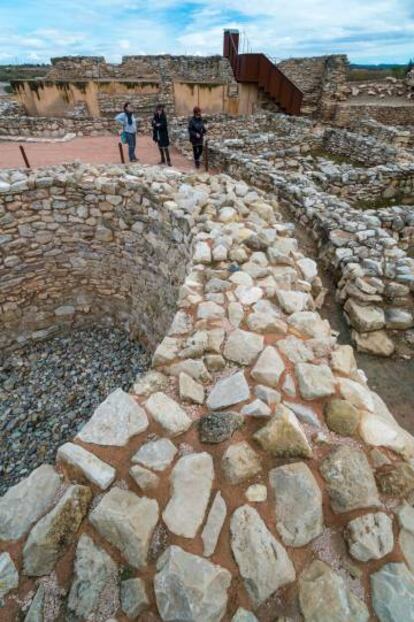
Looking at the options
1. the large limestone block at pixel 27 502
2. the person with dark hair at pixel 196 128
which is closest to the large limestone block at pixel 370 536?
the large limestone block at pixel 27 502

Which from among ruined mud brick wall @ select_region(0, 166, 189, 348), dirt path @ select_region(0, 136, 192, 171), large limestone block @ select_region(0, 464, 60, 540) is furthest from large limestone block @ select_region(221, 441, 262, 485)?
dirt path @ select_region(0, 136, 192, 171)

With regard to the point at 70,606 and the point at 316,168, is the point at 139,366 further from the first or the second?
the point at 316,168

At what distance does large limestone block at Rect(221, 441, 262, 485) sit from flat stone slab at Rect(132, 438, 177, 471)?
0.35 m

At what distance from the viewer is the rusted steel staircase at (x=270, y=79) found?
59.6 ft

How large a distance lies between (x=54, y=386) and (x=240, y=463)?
524 cm

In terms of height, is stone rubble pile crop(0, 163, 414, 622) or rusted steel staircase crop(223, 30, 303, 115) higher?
rusted steel staircase crop(223, 30, 303, 115)

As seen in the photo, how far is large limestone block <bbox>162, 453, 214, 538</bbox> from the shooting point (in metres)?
1.87

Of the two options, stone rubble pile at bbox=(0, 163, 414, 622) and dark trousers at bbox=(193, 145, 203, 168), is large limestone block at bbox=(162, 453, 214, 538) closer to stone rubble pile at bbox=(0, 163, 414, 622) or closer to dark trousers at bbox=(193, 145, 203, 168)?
stone rubble pile at bbox=(0, 163, 414, 622)

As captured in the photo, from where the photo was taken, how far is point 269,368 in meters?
2.59

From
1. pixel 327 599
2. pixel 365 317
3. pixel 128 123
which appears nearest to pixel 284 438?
pixel 327 599

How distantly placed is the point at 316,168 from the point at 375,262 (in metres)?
5.91

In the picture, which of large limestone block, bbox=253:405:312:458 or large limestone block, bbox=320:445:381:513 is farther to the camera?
large limestone block, bbox=253:405:312:458

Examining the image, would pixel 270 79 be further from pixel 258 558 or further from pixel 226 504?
pixel 258 558

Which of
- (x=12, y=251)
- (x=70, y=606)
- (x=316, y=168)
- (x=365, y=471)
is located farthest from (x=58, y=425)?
(x=316, y=168)
